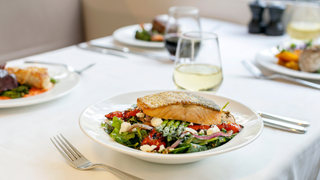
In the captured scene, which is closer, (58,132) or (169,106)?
(169,106)

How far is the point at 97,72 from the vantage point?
1.52 metres

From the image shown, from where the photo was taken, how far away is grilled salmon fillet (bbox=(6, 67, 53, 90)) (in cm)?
120

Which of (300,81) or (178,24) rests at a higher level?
(178,24)

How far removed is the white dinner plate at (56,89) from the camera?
3.47 ft

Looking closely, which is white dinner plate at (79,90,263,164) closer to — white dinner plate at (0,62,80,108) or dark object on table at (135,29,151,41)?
white dinner plate at (0,62,80,108)

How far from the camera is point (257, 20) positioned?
8.27 feet

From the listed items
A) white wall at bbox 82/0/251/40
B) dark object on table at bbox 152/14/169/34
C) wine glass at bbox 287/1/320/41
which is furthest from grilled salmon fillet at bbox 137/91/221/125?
white wall at bbox 82/0/251/40

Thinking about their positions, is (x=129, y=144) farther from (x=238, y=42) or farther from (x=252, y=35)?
(x=252, y=35)

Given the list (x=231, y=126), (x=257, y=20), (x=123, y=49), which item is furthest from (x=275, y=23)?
(x=231, y=126)

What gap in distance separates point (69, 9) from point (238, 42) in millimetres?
3377

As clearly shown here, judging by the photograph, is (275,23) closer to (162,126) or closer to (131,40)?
(131,40)

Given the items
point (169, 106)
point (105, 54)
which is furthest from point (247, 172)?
point (105, 54)

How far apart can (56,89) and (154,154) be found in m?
0.71

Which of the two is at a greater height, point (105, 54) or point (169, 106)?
point (169, 106)
